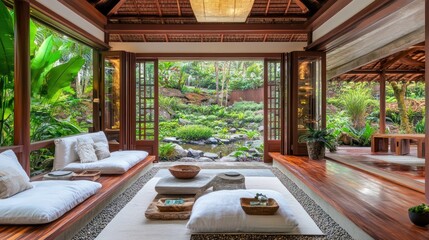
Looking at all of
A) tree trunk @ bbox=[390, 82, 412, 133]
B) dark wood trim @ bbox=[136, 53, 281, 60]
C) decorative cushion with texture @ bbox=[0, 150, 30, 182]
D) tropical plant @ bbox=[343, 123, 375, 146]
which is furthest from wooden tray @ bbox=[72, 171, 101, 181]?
tree trunk @ bbox=[390, 82, 412, 133]

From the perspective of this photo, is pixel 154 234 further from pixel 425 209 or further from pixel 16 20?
pixel 16 20

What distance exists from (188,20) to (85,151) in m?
3.32

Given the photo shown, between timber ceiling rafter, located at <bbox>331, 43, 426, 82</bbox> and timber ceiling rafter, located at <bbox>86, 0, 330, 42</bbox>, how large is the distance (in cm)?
295

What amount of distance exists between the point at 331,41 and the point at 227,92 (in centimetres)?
864

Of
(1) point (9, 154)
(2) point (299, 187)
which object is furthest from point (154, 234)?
(2) point (299, 187)

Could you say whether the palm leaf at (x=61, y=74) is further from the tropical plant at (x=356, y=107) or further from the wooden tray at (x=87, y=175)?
the tropical plant at (x=356, y=107)

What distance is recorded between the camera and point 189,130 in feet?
35.4

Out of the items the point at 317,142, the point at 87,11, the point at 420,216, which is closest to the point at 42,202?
the point at 420,216

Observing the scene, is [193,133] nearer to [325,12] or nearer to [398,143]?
[398,143]

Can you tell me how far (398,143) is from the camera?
654cm

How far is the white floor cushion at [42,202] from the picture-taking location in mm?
2219

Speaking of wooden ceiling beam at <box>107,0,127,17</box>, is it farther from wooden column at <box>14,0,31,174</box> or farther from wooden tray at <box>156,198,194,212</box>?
wooden tray at <box>156,198,194,212</box>

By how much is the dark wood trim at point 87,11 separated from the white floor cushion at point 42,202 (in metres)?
3.00

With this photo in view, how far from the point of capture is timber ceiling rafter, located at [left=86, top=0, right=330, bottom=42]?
5668 millimetres
